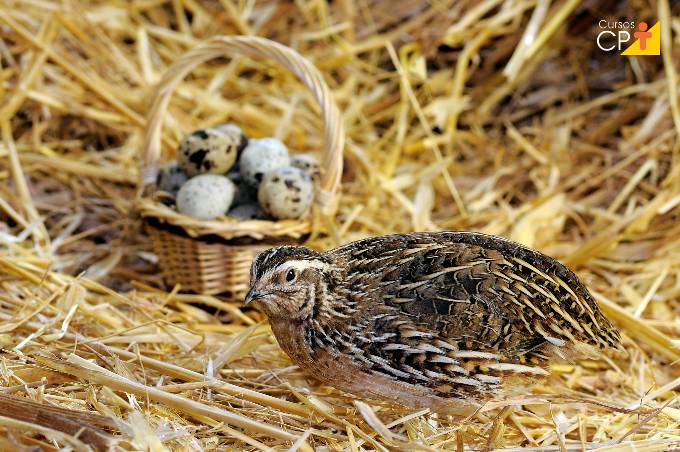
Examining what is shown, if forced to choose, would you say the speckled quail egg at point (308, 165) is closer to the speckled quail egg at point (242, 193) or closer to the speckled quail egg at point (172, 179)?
the speckled quail egg at point (242, 193)

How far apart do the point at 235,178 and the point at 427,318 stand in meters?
1.51

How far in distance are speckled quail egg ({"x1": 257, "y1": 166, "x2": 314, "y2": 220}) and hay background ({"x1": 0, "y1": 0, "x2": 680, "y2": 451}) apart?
0.48 metres

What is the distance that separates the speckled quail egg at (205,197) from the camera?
3.37m

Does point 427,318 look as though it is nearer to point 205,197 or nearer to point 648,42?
point 205,197

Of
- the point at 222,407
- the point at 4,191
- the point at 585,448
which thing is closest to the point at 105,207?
the point at 4,191

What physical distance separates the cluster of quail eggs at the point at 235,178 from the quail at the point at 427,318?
2.41ft

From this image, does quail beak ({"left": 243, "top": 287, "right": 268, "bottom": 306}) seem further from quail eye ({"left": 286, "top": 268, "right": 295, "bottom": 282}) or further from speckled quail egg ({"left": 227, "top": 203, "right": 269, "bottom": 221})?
speckled quail egg ({"left": 227, "top": 203, "right": 269, "bottom": 221})

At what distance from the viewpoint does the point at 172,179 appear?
3701 mm

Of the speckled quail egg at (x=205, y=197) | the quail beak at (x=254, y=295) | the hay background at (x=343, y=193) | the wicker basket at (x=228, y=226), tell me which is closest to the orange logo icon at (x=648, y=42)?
the hay background at (x=343, y=193)

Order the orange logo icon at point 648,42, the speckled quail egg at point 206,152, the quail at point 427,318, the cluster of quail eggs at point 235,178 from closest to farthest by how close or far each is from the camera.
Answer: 1. the quail at point 427,318
2. the cluster of quail eggs at point 235,178
3. the speckled quail egg at point 206,152
4. the orange logo icon at point 648,42

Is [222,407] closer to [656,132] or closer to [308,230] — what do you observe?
[308,230]

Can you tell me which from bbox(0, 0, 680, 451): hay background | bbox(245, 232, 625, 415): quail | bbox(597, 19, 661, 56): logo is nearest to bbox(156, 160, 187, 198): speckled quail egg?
bbox(0, 0, 680, 451): hay background

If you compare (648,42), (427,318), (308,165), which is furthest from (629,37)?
(427,318)

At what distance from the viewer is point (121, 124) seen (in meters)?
4.76
